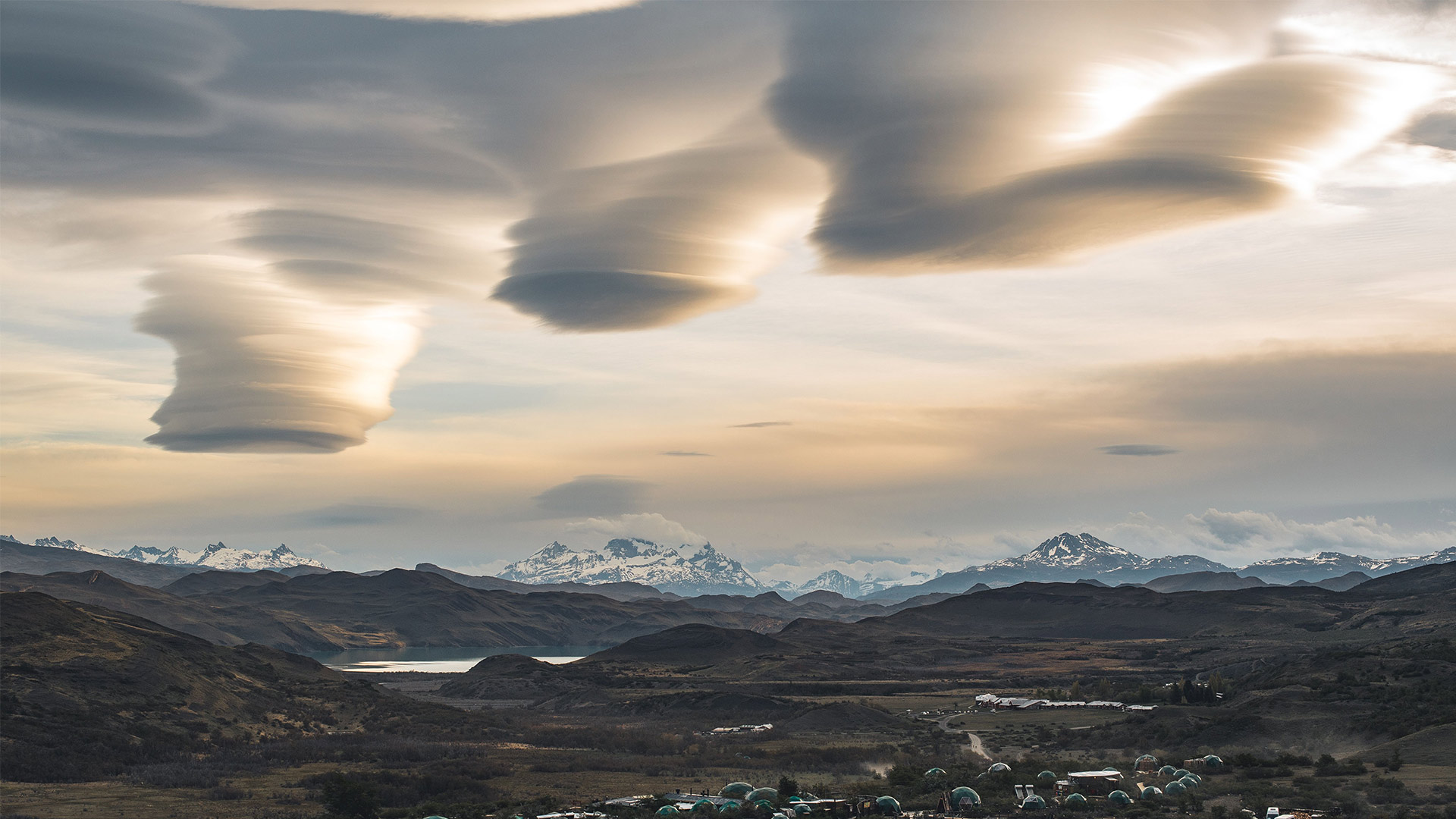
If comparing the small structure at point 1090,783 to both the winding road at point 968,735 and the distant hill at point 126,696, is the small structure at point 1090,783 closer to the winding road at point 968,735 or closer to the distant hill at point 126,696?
the winding road at point 968,735

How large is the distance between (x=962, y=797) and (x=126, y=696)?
82231 millimetres

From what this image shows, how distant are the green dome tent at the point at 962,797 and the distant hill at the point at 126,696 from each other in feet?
212

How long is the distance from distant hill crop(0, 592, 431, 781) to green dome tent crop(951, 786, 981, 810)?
212 feet

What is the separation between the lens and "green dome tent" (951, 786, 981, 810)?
218ft

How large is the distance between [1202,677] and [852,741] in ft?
278

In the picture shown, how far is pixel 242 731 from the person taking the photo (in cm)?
10825

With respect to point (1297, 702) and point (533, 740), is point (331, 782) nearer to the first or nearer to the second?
point (533, 740)

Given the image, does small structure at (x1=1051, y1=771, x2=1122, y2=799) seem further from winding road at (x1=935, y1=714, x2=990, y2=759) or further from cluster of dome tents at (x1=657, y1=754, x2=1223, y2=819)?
winding road at (x1=935, y1=714, x2=990, y2=759)

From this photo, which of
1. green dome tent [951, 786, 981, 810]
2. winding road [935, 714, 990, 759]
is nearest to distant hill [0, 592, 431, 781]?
winding road [935, 714, 990, 759]

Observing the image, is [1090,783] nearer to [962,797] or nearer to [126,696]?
[962,797]

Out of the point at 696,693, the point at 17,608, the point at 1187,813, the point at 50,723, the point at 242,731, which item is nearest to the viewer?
the point at 1187,813

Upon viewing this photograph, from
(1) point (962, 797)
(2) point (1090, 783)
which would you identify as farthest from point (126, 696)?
(2) point (1090, 783)

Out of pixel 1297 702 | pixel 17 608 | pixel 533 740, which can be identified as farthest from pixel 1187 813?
pixel 17 608

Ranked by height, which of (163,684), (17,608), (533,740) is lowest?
(533,740)
